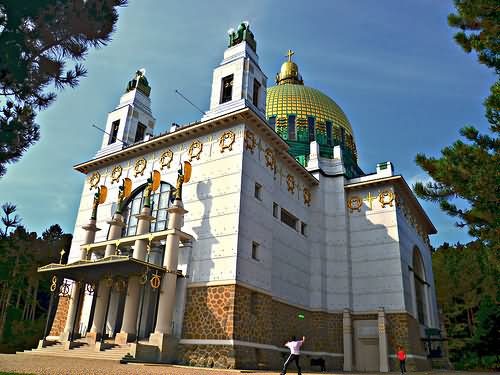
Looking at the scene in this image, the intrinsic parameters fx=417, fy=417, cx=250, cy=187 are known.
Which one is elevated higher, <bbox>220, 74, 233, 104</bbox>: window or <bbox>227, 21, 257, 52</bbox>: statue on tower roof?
<bbox>227, 21, 257, 52</bbox>: statue on tower roof

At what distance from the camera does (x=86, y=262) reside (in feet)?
64.5

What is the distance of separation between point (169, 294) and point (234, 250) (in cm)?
352

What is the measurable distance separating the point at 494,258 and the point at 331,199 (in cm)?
1509

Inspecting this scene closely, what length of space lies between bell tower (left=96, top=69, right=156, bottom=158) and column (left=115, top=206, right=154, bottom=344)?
25.3ft

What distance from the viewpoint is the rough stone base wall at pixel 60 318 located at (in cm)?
2327

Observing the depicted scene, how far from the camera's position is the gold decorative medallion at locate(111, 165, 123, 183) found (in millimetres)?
25891

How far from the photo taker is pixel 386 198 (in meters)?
26.8

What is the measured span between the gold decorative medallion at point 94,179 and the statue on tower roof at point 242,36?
39.2 feet

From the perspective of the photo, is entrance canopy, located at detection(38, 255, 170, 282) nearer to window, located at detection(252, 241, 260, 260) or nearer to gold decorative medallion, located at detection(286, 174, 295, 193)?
window, located at detection(252, 241, 260, 260)

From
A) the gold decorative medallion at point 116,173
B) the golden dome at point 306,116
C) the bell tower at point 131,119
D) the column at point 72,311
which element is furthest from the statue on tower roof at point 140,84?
the column at point 72,311

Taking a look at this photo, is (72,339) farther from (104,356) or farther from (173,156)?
(173,156)

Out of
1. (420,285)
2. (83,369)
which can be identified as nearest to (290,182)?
(420,285)

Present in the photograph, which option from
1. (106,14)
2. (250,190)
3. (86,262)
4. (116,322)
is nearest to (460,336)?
(250,190)

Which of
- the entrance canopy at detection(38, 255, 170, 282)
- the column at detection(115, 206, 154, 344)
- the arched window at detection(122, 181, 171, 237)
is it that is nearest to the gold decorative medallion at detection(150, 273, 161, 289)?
the entrance canopy at detection(38, 255, 170, 282)
